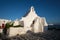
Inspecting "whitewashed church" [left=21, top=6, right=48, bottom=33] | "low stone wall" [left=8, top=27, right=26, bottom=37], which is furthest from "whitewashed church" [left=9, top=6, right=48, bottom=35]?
"low stone wall" [left=8, top=27, right=26, bottom=37]

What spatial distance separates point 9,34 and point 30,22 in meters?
5.93

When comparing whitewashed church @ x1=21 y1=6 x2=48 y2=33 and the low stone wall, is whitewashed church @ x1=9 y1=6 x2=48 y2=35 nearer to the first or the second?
whitewashed church @ x1=21 y1=6 x2=48 y2=33

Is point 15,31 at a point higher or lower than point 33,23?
lower

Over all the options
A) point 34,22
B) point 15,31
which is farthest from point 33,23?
point 15,31

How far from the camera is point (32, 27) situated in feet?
82.3

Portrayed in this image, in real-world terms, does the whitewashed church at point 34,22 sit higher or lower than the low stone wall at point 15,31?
higher

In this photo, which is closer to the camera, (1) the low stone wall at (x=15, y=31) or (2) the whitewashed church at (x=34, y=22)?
(1) the low stone wall at (x=15, y=31)

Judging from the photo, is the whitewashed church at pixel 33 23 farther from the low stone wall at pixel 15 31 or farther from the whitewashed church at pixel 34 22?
the low stone wall at pixel 15 31

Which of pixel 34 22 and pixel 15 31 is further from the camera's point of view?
pixel 34 22

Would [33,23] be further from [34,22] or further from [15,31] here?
[15,31]

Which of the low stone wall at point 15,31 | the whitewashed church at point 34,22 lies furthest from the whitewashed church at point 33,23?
the low stone wall at point 15,31

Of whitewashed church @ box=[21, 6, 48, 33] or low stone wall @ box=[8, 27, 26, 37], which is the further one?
whitewashed church @ box=[21, 6, 48, 33]

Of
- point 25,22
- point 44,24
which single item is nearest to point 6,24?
point 25,22

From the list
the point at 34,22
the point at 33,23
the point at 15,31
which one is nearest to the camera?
the point at 15,31
